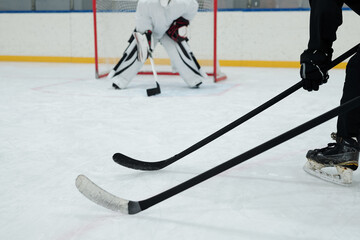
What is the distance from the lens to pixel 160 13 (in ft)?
11.9

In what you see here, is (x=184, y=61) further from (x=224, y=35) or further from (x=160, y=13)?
(x=224, y=35)

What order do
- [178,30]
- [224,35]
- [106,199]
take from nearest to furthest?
[106,199]
[178,30]
[224,35]

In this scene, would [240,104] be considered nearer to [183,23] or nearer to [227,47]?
[183,23]

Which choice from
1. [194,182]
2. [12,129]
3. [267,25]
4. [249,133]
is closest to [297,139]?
[249,133]

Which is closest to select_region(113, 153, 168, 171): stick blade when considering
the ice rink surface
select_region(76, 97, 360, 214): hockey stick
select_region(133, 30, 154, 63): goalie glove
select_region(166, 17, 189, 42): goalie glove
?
the ice rink surface

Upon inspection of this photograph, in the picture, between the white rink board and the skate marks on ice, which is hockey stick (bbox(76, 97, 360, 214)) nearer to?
the skate marks on ice

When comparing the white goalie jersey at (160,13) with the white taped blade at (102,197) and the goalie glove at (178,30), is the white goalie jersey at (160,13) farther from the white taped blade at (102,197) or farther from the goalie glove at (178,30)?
the white taped blade at (102,197)

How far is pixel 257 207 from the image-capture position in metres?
1.26

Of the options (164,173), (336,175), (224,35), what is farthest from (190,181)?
(224,35)

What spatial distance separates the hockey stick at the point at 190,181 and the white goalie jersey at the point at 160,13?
8.40 ft

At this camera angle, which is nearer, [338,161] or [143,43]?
[338,161]

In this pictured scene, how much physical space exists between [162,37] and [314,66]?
2.73m

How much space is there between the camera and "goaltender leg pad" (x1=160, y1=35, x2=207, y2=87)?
3.86 meters

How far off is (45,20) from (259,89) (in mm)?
4553
